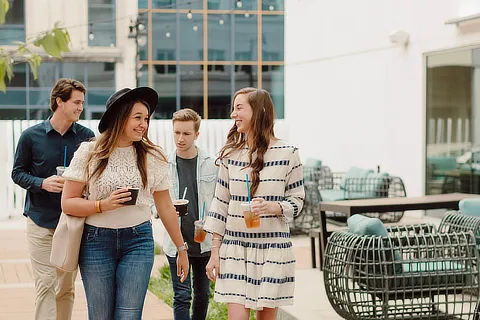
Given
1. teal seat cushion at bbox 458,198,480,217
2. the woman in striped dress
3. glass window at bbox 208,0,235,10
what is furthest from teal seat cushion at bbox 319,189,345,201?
glass window at bbox 208,0,235,10

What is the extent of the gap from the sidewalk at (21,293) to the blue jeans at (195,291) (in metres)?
1.64

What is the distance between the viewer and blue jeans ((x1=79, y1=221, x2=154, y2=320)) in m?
4.33

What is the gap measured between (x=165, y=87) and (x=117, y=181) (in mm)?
32462

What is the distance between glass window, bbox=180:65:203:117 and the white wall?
15532mm

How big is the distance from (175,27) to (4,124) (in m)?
20.1

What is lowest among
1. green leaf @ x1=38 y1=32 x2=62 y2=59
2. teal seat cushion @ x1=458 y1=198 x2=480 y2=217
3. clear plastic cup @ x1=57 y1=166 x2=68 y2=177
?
teal seat cushion @ x1=458 y1=198 x2=480 y2=217

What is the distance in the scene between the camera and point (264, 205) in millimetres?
4613

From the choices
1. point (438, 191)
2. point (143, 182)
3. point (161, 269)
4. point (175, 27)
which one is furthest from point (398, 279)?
point (175, 27)

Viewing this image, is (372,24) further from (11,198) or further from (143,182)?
(143,182)

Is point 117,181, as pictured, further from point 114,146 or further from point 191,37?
point 191,37

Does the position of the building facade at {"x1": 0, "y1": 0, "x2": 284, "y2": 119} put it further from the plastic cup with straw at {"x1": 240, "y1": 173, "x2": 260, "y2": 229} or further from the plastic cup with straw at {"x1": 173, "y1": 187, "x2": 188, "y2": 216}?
the plastic cup with straw at {"x1": 240, "y1": 173, "x2": 260, "y2": 229}

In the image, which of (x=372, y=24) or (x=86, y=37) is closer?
(x=372, y=24)

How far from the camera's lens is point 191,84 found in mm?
36906

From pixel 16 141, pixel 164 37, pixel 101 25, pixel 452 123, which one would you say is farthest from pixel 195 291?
pixel 101 25
